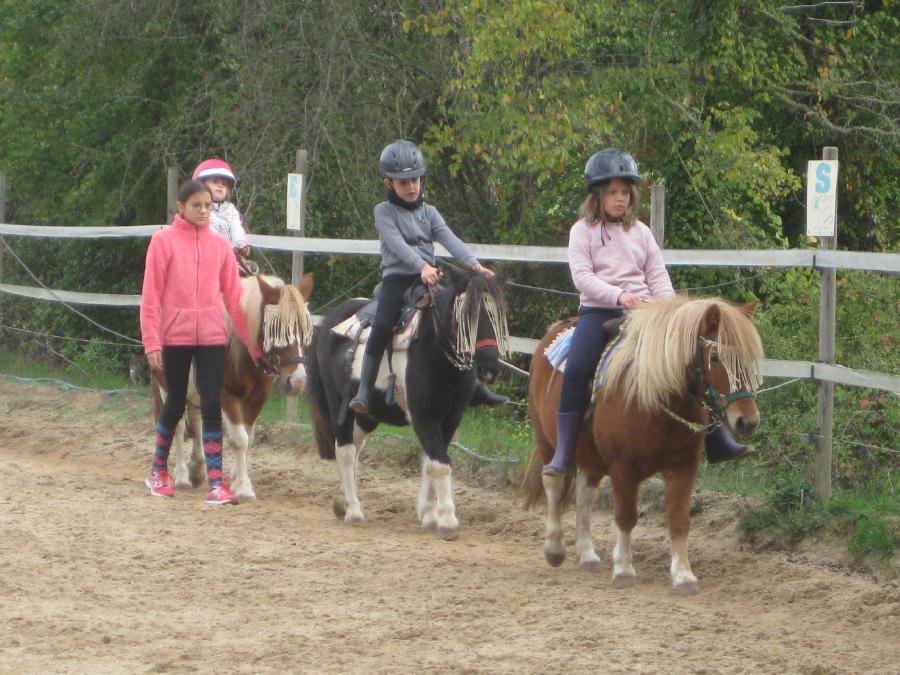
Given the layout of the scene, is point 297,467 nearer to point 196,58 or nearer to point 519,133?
point 519,133

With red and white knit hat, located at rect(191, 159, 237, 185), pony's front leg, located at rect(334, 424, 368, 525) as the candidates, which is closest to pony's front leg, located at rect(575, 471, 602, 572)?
pony's front leg, located at rect(334, 424, 368, 525)

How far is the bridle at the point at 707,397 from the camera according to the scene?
5.84 metres

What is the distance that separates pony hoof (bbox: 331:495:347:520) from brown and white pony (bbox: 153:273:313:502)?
2.52ft

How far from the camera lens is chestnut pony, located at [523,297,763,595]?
589 centimetres

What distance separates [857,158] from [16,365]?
9.65 meters

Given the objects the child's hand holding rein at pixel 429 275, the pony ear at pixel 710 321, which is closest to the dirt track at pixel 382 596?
the pony ear at pixel 710 321

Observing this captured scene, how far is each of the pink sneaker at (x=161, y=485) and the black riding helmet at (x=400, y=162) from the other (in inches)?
106

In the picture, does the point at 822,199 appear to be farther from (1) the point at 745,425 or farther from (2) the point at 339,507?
(2) the point at 339,507

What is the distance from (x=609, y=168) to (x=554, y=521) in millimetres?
1851

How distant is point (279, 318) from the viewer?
28.5 ft

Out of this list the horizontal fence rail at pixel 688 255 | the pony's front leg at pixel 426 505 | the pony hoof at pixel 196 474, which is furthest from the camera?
the pony hoof at pixel 196 474

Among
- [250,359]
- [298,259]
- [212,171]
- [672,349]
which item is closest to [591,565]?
[672,349]

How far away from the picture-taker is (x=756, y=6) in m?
12.7

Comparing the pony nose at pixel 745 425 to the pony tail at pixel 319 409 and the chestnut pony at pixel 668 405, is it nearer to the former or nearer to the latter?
the chestnut pony at pixel 668 405
